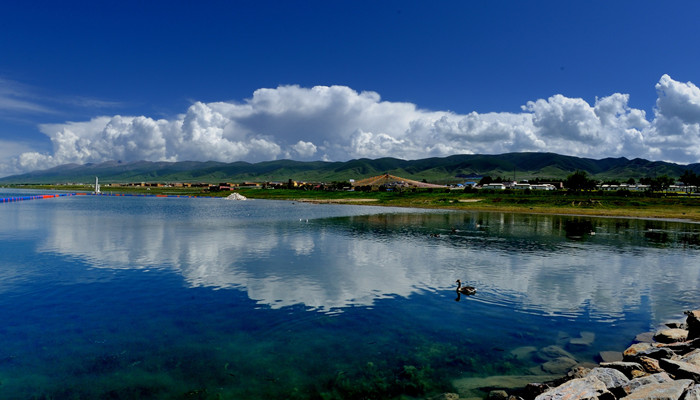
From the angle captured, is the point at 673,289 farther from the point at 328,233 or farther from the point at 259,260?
the point at 328,233

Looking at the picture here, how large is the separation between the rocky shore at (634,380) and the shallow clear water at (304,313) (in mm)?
1920

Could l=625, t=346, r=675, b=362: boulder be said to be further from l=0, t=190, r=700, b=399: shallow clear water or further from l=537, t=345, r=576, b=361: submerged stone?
l=537, t=345, r=576, b=361: submerged stone

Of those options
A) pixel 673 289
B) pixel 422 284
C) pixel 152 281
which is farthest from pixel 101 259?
pixel 673 289

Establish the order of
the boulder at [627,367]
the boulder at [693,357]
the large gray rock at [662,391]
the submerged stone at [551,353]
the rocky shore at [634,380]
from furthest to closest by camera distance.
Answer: the submerged stone at [551,353] < the boulder at [693,357] < the boulder at [627,367] < the rocky shore at [634,380] < the large gray rock at [662,391]

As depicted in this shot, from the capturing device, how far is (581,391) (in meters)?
14.9

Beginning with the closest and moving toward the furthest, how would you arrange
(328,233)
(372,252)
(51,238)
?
1. (372,252)
2. (51,238)
3. (328,233)

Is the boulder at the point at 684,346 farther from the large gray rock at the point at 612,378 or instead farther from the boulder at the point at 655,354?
the large gray rock at the point at 612,378

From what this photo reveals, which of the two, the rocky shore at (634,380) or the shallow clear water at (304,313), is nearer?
the rocky shore at (634,380)

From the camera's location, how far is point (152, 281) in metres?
35.2

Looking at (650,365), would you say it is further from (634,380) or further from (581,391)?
(581,391)

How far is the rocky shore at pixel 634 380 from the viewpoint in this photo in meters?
14.4

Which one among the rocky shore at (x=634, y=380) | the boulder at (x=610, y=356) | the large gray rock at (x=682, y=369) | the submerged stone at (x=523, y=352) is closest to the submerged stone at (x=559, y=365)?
the rocky shore at (x=634, y=380)

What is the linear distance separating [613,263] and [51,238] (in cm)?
7567

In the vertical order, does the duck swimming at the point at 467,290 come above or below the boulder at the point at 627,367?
below
